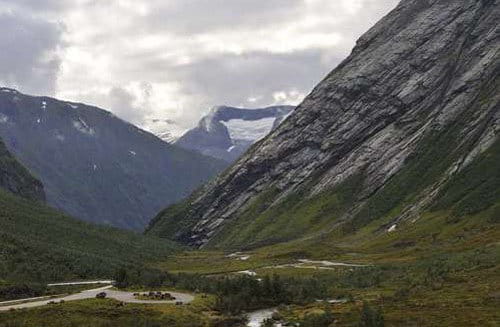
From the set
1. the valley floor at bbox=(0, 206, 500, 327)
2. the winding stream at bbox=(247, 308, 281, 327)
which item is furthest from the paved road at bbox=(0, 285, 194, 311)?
the winding stream at bbox=(247, 308, 281, 327)

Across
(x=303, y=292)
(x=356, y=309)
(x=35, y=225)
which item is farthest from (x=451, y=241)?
(x=35, y=225)

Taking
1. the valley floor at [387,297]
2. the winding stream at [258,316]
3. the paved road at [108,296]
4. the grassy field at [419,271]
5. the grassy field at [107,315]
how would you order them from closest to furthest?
the grassy field at [107,315] < the valley floor at [387,297] < the grassy field at [419,271] < the winding stream at [258,316] < the paved road at [108,296]

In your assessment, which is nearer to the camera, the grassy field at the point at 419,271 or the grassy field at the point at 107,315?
the grassy field at the point at 107,315

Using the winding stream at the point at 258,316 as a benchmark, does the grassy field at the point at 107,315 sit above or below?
above

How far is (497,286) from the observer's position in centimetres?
8956

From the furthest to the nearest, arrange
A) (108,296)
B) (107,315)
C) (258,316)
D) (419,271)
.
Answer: (419,271) → (108,296) → (258,316) → (107,315)

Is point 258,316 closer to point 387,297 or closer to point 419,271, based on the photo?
point 387,297

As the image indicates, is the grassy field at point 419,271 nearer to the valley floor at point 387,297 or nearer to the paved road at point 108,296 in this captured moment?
the valley floor at point 387,297

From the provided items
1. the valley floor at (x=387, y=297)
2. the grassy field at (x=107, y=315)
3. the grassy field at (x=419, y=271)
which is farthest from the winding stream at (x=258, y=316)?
the grassy field at (x=107, y=315)

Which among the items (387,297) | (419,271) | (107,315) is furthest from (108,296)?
(419,271)

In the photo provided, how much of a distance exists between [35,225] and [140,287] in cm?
8776

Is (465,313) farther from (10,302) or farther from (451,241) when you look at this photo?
(451,241)

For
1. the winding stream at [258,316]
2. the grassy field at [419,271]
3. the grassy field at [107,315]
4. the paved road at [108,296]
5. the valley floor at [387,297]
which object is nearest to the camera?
the grassy field at [107,315]

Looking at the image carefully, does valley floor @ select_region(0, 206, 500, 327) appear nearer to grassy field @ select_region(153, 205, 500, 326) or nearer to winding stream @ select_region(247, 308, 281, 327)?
grassy field @ select_region(153, 205, 500, 326)
